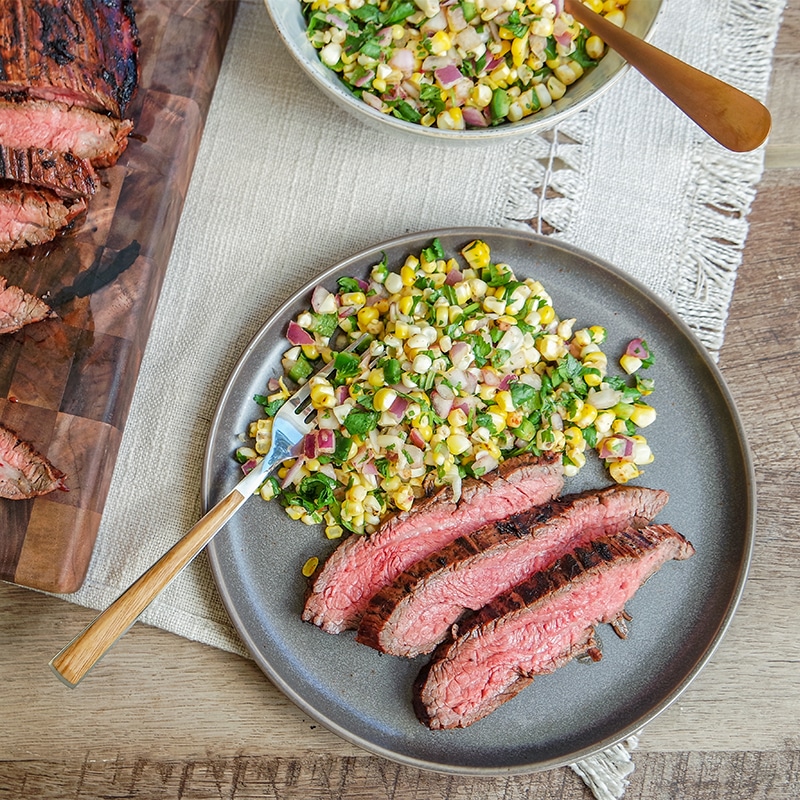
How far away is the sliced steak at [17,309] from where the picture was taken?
102 inches

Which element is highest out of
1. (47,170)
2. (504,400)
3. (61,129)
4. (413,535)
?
(61,129)

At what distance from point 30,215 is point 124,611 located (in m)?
1.38

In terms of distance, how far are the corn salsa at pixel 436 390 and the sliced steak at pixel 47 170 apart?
898 mm

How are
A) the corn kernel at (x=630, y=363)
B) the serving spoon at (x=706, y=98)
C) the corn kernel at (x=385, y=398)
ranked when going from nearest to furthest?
the serving spoon at (x=706, y=98)
the corn kernel at (x=385, y=398)
the corn kernel at (x=630, y=363)

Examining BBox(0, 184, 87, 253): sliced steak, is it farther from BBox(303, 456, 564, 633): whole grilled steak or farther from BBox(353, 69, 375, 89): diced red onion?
BBox(303, 456, 564, 633): whole grilled steak

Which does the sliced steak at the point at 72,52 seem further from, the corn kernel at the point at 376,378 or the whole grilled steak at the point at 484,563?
the whole grilled steak at the point at 484,563

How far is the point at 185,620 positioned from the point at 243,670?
280mm

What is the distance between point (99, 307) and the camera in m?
2.66

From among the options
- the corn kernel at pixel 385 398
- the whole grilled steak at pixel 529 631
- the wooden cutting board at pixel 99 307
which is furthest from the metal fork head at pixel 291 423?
the whole grilled steak at pixel 529 631

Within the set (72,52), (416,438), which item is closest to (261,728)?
(416,438)

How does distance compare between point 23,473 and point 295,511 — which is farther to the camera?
point 295,511

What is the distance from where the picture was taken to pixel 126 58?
8.86 feet

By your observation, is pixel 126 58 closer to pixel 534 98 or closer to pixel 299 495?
pixel 534 98

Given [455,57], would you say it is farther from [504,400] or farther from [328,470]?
[328,470]
